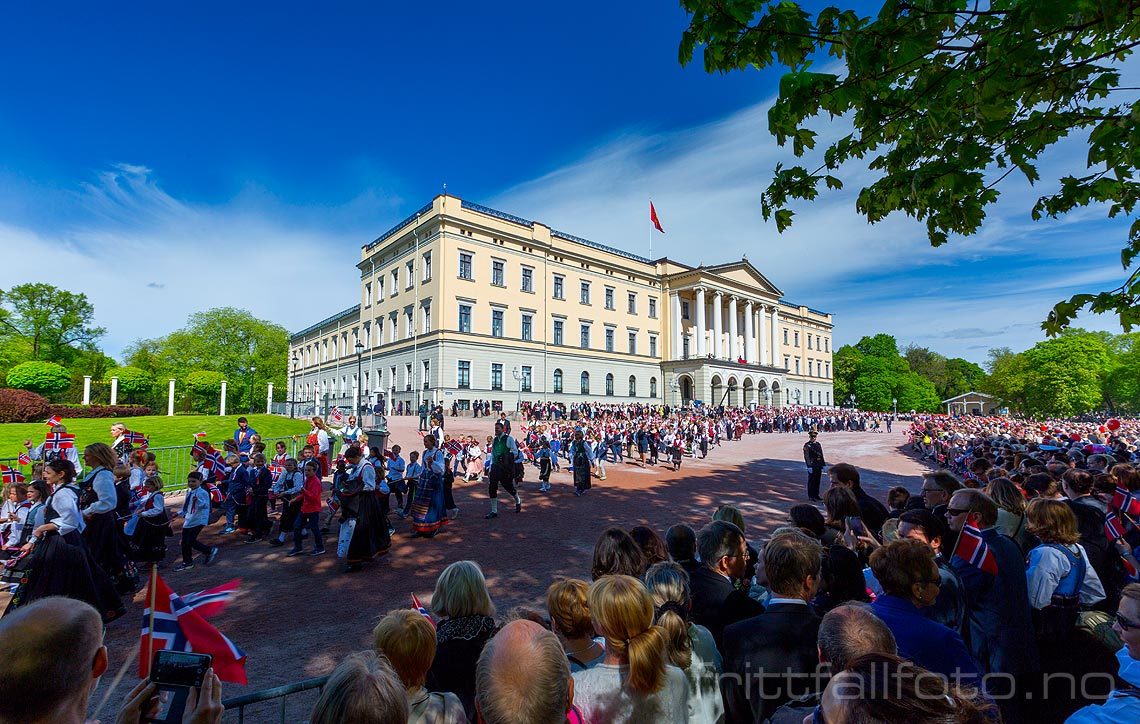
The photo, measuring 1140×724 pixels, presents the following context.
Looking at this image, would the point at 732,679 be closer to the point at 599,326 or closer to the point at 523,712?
the point at 523,712

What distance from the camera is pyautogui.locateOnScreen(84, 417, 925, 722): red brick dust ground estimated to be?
5.46 m

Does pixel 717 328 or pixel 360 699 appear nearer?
pixel 360 699

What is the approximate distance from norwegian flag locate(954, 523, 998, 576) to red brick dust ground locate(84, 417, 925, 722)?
15.1ft

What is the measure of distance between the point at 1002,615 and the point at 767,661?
216 centimetres

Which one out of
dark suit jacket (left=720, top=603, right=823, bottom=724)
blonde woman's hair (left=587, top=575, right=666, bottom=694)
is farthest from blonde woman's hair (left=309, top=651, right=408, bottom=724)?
dark suit jacket (left=720, top=603, right=823, bottom=724)

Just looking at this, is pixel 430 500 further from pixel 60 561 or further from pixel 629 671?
pixel 629 671

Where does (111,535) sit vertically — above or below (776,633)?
below

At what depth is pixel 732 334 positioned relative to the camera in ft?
201

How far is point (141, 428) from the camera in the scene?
24.8 metres

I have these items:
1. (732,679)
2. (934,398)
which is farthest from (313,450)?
(934,398)

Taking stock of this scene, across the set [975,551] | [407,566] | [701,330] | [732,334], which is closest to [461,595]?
[975,551]

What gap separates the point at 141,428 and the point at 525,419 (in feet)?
68.9

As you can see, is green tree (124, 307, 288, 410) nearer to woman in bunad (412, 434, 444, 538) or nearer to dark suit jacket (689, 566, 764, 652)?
woman in bunad (412, 434, 444, 538)

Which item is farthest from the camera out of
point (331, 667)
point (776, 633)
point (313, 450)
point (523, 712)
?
point (313, 450)
